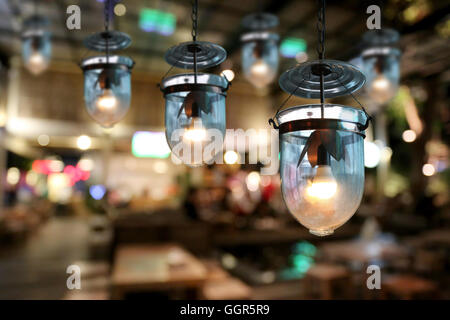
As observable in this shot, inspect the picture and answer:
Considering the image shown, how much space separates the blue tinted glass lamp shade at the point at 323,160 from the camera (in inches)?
41.8

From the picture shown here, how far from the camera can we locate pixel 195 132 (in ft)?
4.15

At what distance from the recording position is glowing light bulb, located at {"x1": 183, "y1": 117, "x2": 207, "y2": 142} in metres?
1.26

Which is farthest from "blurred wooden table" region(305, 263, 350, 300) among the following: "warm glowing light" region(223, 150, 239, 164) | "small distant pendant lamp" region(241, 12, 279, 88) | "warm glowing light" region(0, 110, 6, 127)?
"warm glowing light" region(0, 110, 6, 127)

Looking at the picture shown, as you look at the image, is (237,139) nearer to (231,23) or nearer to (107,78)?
(231,23)

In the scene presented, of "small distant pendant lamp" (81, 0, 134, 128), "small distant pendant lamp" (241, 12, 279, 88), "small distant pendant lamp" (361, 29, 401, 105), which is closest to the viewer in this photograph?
"small distant pendant lamp" (81, 0, 134, 128)

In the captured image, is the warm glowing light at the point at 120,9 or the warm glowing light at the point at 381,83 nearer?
the warm glowing light at the point at 381,83

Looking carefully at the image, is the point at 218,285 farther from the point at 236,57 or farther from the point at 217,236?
the point at 236,57

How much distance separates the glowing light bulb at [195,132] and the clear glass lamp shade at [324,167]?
1.03ft

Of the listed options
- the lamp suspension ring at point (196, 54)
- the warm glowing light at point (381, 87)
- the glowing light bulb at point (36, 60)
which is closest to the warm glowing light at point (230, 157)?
the glowing light bulb at point (36, 60)

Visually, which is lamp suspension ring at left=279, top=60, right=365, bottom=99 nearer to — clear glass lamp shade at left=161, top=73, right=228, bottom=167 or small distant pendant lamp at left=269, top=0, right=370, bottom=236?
small distant pendant lamp at left=269, top=0, right=370, bottom=236

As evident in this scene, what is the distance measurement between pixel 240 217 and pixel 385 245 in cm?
319

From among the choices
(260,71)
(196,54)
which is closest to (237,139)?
(260,71)

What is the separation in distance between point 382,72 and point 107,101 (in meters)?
2.10

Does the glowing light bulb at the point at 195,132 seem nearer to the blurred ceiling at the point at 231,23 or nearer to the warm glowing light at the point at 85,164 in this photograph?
the blurred ceiling at the point at 231,23
